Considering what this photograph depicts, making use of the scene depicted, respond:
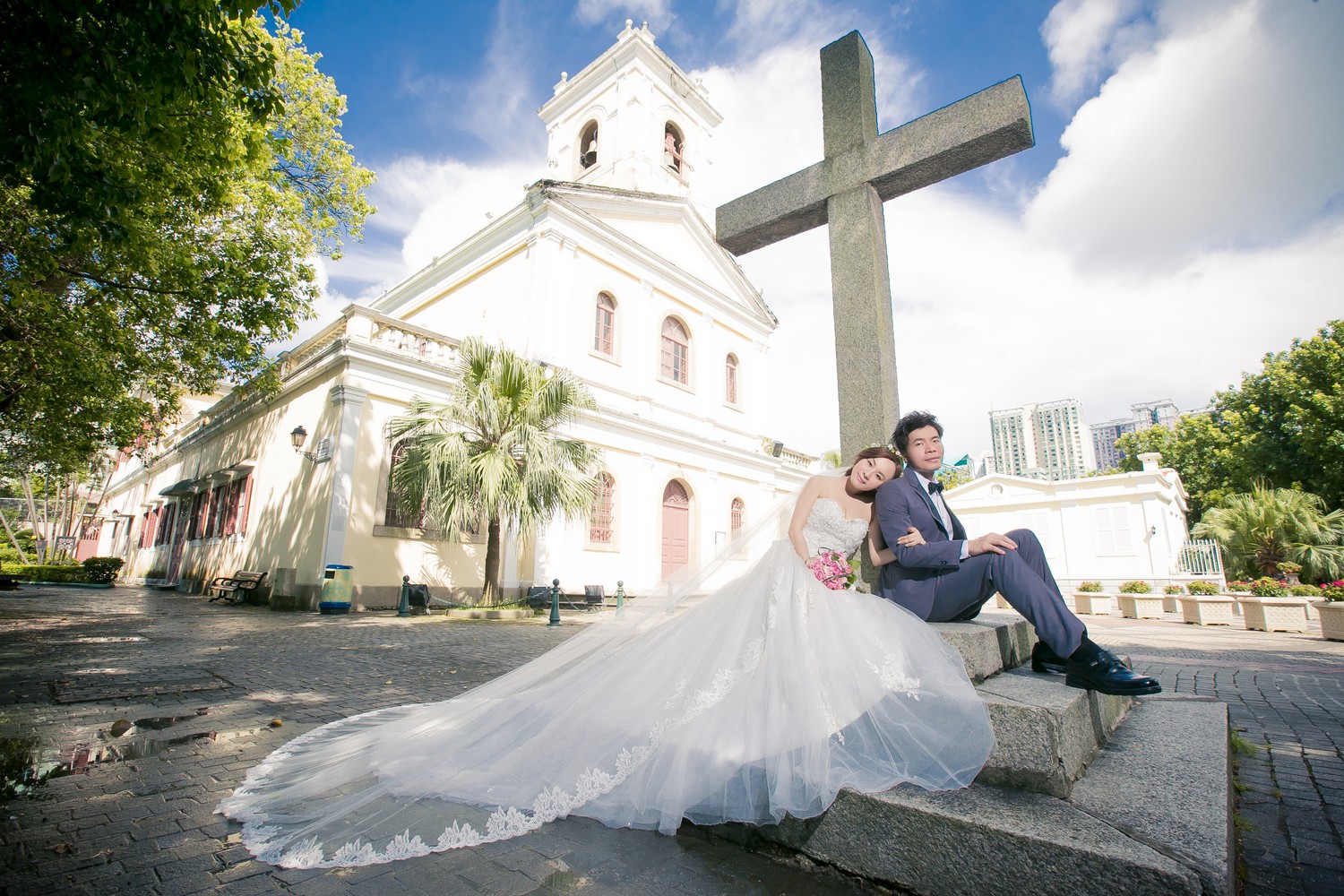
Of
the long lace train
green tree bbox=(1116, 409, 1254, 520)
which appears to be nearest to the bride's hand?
the long lace train

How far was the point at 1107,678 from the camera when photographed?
8.04 feet

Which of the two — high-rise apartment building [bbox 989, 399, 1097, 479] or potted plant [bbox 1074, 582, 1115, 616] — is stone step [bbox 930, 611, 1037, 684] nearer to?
potted plant [bbox 1074, 582, 1115, 616]

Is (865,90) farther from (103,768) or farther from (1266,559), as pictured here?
(1266,559)

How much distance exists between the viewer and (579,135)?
21.2m

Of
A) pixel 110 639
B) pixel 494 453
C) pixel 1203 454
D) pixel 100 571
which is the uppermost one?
pixel 1203 454

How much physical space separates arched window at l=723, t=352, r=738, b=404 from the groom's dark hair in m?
17.3

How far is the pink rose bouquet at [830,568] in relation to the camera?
314 centimetres

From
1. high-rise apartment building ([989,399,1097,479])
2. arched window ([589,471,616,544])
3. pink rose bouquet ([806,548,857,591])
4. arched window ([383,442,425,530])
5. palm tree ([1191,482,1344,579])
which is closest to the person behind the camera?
pink rose bouquet ([806,548,857,591])

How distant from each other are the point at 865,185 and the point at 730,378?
56.4 feet

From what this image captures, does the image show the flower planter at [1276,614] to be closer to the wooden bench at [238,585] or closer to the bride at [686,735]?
the bride at [686,735]

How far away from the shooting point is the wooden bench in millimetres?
13531

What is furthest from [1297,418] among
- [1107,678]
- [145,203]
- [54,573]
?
[54,573]

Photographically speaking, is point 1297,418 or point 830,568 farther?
point 1297,418

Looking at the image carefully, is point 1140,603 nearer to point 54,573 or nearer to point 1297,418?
point 1297,418
